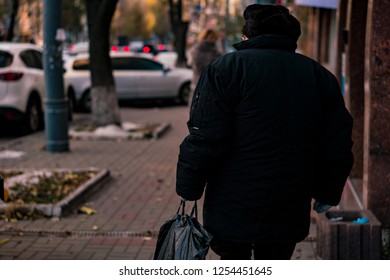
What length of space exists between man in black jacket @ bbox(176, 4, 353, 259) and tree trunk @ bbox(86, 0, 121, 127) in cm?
1050

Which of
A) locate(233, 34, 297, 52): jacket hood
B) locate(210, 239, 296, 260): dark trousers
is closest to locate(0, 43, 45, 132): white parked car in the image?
locate(210, 239, 296, 260): dark trousers

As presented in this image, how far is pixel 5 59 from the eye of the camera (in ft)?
46.8

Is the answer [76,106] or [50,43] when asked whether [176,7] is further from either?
[50,43]

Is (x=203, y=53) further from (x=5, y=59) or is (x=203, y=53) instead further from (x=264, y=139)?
(x=264, y=139)

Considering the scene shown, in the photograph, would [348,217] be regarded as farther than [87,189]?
No

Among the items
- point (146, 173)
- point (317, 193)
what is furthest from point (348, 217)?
point (146, 173)

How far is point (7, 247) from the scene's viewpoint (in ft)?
21.6

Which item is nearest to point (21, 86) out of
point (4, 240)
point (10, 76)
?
point (10, 76)

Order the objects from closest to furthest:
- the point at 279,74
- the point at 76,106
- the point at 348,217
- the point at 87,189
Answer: the point at 279,74
the point at 348,217
the point at 87,189
the point at 76,106

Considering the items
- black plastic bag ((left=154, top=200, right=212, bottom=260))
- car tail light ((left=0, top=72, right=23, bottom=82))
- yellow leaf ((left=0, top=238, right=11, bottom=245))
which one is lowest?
yellow leaf ((left=0, top=238, right=11, bottom=245))

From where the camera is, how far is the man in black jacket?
331 cm

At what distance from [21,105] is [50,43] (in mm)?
2823

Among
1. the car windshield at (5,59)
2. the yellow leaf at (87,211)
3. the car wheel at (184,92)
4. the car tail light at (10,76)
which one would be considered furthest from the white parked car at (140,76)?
the yellow leaf at (87,211)

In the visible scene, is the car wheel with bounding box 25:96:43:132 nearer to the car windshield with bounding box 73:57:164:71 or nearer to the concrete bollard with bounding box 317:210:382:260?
the car windshield with bounding box 73:57:164:71
